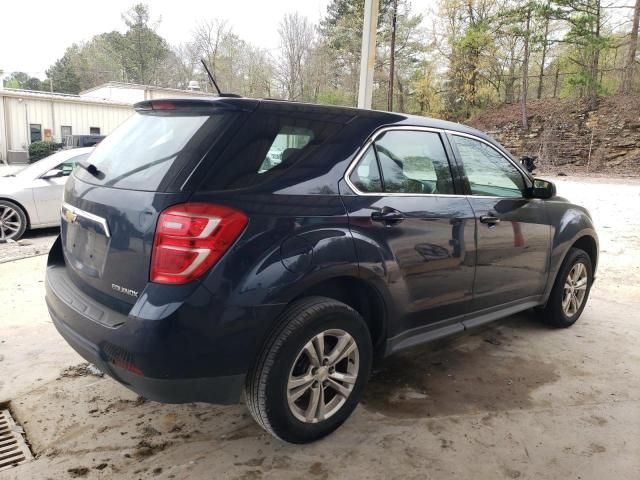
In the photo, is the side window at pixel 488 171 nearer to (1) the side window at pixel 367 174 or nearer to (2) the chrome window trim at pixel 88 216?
(1) the side window at pixel 367 174

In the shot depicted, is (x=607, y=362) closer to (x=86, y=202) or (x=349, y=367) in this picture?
(x=349, y=367)

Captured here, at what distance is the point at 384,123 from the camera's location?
2.96 meters

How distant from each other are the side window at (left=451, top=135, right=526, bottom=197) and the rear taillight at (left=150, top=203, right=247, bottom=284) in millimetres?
1898

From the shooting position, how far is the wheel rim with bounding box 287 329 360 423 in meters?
2.53

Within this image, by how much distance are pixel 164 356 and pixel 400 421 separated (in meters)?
1.49

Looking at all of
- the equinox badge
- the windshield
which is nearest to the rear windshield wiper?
the equinox badge

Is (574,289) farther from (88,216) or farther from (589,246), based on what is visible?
(88,216)

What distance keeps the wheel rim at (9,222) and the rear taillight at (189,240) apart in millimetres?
6627

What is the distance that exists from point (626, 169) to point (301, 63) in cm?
2269

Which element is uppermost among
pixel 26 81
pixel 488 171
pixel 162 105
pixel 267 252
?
pixel 26 81

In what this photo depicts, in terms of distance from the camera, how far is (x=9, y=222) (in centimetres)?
759

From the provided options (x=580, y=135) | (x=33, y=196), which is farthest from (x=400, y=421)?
(x=580, y=135)

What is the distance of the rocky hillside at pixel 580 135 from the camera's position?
83.8 feet

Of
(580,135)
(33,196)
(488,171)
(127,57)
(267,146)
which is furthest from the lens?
(127,57)
